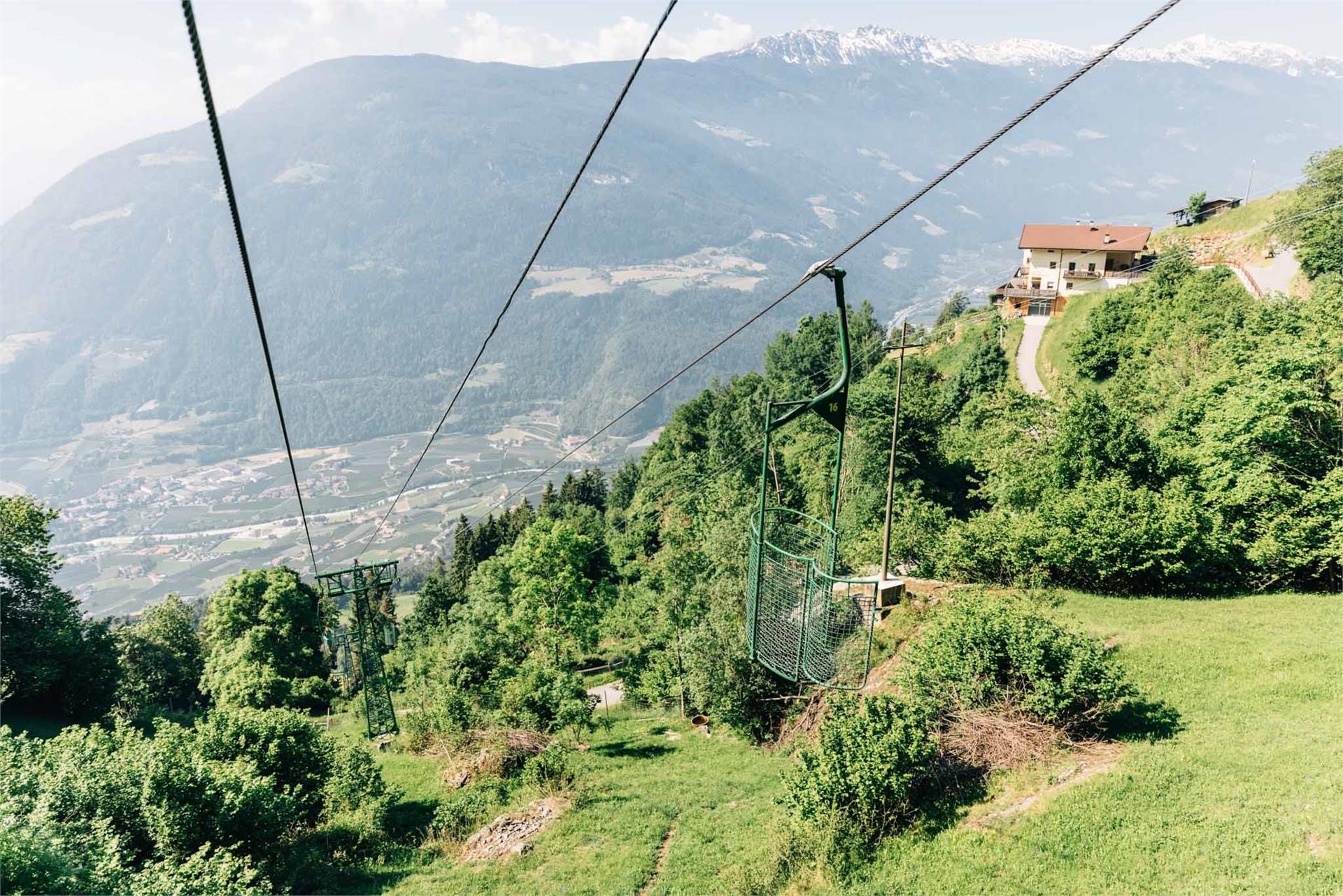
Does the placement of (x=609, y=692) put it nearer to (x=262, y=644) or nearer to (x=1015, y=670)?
(x=262, y=644)

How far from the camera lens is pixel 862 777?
11758mm

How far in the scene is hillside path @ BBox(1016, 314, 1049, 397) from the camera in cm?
4403

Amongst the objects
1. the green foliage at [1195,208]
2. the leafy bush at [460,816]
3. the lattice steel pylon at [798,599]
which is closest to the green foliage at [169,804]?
the leafy bush at [460,816]

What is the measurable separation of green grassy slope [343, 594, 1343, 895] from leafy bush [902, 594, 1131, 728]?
1.12 metres

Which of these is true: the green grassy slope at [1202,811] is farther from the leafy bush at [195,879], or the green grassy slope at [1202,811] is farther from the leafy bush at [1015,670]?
the leafy bush at [195,879]

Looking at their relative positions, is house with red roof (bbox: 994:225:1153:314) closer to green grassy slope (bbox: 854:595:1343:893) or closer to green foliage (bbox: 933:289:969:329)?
green foliage (bbox: 933:289:969:329)

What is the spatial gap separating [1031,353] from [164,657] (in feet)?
206

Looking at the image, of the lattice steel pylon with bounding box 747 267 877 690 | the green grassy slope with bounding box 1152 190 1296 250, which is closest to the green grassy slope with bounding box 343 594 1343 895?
the lattice steel pylon with bounding box 747 267 877 690

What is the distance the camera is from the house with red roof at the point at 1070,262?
54.8m

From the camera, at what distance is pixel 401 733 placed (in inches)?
1070

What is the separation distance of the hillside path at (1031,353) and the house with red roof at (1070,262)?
1466 mm

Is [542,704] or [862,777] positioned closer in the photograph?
[862,777]

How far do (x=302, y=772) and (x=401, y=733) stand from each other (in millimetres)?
10636

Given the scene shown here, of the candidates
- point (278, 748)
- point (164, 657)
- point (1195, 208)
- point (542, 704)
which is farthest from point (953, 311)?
point (164, 657)
